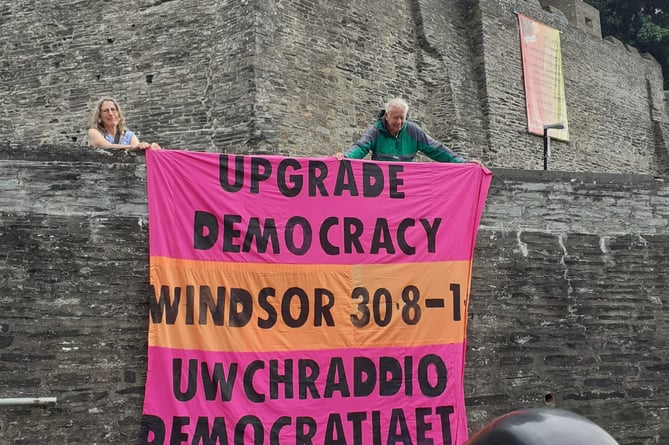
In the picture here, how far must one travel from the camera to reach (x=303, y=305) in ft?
15.3

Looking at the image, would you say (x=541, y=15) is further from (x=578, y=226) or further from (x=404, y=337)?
(x=404, y=337)

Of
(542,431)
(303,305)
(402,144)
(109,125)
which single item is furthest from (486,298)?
(542,431)

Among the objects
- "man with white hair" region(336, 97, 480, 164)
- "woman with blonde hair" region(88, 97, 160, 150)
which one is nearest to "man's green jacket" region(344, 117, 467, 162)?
"man with white hair" region(336, 97, 480, 164)

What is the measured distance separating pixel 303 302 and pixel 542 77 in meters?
17.6

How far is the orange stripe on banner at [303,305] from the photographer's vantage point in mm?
A: 4469

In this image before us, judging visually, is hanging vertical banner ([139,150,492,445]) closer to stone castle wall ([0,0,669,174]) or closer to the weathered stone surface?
the weathered stone surface

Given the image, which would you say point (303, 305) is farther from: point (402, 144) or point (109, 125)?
point (109, 125)

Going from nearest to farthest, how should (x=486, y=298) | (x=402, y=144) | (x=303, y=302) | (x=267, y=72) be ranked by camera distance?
(x=303, y=302) → (x=486, y=298) → (x=402, y=144) → (x=267, y=72)

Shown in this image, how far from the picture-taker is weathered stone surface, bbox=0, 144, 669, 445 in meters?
4.42

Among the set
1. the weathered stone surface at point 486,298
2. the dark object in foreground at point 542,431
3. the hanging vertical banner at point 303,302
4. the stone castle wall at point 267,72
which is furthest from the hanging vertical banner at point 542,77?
the dark object in foreground at point 542,431

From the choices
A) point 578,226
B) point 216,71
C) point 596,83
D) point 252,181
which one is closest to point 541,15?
point 596,83

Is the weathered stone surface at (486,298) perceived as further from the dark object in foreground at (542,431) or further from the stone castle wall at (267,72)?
the stone castle wall at (267,72)

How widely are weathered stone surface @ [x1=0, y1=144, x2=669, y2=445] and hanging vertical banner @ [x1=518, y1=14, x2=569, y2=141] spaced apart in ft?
46.3

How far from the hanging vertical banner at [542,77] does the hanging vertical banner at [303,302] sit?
15.4m
